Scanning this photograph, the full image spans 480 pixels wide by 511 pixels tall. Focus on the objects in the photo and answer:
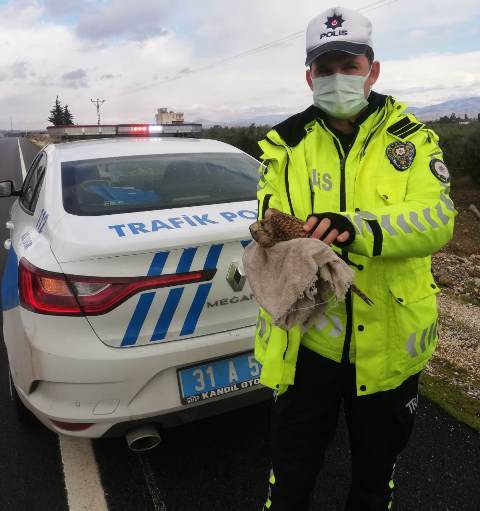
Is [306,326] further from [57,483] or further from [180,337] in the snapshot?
[57,483]

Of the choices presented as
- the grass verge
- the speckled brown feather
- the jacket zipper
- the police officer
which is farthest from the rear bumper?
the grass verge

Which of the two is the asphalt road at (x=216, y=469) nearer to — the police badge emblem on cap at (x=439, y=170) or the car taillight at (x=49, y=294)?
the car taillight at (x=49, y=294)

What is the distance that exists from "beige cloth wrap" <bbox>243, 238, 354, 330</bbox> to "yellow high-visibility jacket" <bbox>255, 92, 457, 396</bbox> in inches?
4.2

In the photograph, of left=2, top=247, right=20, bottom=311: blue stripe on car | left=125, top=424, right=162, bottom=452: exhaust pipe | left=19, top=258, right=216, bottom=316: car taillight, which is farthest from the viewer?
left=2, top=247, right=20, bottom=311: blue stripe on car

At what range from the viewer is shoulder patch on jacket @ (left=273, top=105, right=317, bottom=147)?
1.66 m

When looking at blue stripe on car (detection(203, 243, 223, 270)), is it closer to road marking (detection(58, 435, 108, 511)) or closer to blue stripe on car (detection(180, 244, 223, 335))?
blue stripe on car (detection(180, 244, 223, 335))

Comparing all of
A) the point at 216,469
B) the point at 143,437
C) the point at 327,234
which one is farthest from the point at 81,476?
Answer: the point at 327,234

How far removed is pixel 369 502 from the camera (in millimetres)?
1818

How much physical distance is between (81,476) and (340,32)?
233 cm

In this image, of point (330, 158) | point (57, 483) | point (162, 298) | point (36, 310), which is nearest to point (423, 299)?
point (330, 158)

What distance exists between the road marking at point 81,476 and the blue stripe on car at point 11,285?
2.78 ft

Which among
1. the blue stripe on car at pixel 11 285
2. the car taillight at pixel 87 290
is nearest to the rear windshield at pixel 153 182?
the blue stripe on car at pixel 11 285

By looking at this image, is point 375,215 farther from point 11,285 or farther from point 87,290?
point 11,285

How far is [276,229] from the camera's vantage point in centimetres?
139
